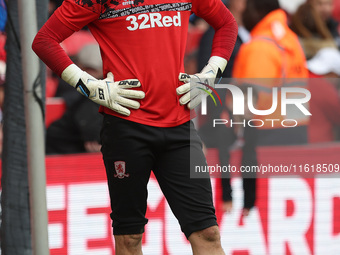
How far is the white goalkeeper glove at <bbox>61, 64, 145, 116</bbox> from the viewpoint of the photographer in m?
3.56

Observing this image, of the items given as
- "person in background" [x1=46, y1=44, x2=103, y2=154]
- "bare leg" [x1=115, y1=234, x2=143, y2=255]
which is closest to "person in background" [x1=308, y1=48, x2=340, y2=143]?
"person in background" [x1=46, y1=44, x2=103, y2=154]

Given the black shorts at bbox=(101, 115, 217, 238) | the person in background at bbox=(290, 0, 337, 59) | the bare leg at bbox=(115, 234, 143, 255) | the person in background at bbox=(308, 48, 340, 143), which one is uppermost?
the person in background at bbox=(290, 0, 337, 59)

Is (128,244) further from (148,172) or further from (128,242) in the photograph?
(148,172)

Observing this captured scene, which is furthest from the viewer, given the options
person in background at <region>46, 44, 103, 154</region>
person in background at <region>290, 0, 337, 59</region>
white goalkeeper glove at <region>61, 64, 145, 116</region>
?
person in background at <region>290, 0, 337, 59</region>

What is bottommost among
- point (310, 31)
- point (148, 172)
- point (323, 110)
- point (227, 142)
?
point (148, 172)

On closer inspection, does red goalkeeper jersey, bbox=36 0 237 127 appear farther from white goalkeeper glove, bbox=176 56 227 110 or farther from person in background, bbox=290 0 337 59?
person in background, bbox=290 0 337 59

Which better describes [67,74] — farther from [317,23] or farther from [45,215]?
[317,23]

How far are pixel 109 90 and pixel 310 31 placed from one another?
12.7 ft

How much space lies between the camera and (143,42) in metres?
3.57

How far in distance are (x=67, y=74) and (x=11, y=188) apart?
1.36 m

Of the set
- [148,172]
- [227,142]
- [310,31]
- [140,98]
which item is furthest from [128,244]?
[310,31]

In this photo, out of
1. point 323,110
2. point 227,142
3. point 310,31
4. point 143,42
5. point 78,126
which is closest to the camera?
point 143,42

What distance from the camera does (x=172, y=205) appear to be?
3660 millimetres

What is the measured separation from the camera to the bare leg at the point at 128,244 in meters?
3.69
